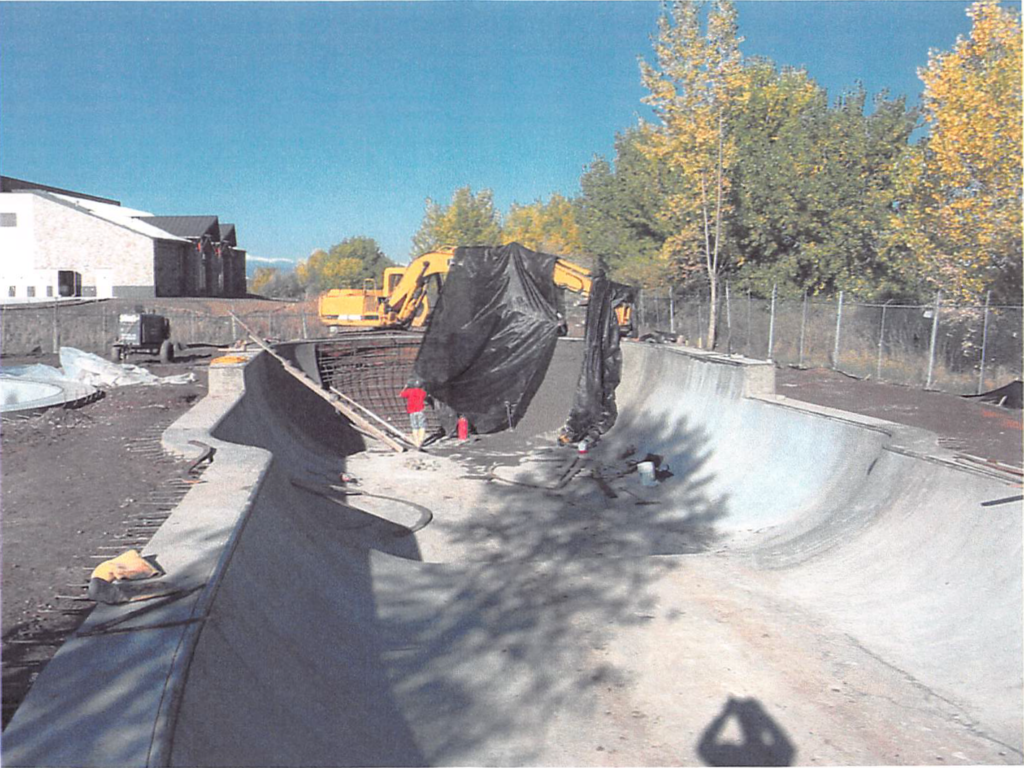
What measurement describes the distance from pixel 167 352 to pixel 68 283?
1106 inches

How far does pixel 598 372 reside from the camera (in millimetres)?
17438

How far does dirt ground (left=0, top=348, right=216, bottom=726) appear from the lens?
4.62 metres

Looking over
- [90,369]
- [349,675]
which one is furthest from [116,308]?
[349,675]

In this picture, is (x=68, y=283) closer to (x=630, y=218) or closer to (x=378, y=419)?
(x=630, y=218)

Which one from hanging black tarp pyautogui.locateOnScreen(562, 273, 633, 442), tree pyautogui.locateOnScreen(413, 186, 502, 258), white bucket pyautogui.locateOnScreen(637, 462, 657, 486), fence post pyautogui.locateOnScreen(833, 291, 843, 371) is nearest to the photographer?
white bucket pyautogui.locateOnScreen(637, 462, 657, 486)

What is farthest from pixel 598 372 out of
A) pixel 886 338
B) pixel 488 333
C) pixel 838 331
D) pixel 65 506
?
pixel 65 506

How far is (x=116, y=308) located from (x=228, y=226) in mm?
31026

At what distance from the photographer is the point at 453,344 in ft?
60.6

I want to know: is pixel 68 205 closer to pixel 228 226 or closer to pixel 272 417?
pixel 228 226

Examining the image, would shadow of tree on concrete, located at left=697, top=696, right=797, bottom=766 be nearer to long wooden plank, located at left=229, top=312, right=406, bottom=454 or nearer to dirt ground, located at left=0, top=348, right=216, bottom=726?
dirt ground, located at left=0, top=348, right=216, bottom=726

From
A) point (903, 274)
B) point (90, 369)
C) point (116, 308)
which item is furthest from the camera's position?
point (116, 308)

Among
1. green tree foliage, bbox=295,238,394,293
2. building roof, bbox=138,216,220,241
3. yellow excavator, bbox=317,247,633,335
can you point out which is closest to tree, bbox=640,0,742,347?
yellow excavator, bbox=317,247,633,335

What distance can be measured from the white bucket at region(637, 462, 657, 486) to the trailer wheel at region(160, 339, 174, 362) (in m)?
15.5

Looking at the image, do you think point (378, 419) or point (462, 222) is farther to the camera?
point (462, 222)
